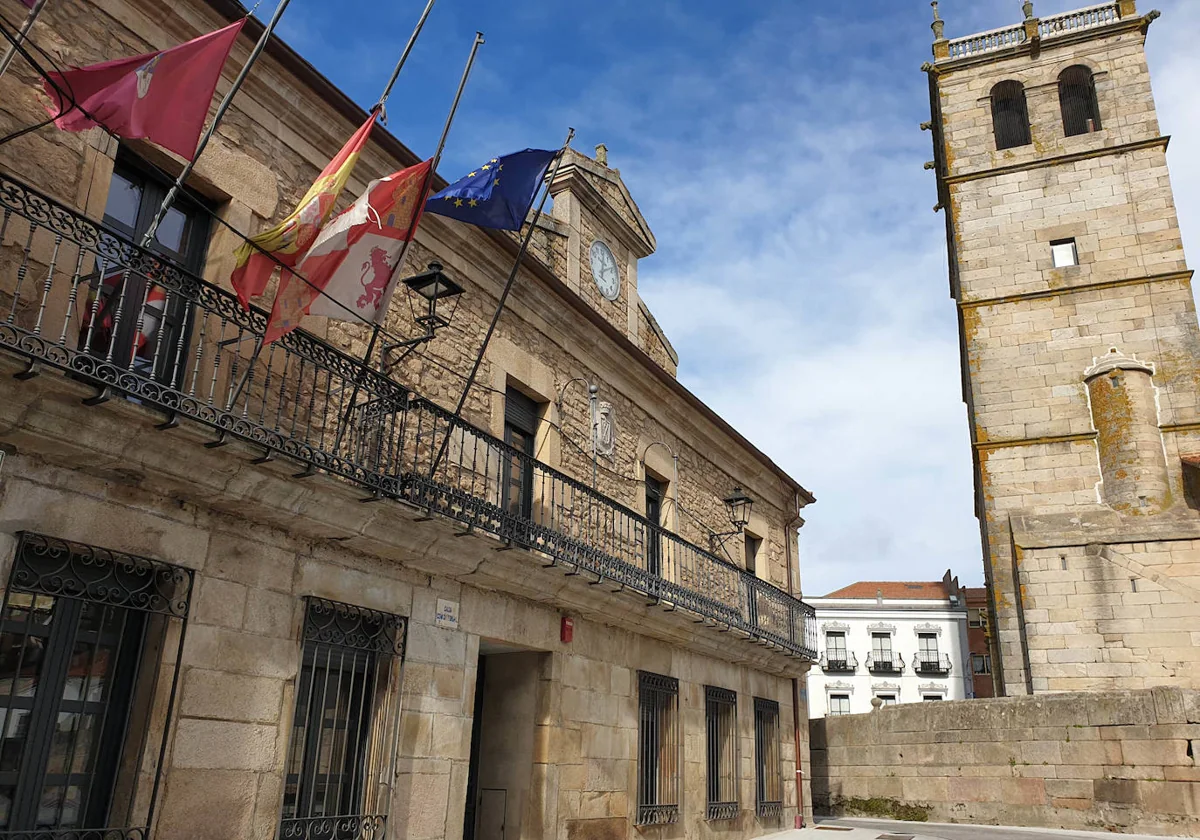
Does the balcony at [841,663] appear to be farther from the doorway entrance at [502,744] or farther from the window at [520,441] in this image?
the doorway entrance at [502,744]

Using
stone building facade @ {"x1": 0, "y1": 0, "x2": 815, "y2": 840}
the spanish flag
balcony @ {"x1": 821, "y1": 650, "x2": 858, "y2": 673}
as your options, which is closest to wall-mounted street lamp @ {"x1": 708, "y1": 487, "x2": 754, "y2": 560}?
stone building facade @ {"x1": 0, "y1": 0, "x2": 815, "y2": 840}

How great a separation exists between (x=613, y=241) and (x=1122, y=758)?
972 cm

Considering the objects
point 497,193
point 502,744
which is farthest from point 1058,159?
point 502,744

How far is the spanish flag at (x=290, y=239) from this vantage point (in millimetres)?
5258

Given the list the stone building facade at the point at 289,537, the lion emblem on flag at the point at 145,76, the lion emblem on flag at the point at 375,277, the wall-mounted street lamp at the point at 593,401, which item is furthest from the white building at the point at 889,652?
the lion emblem on flag at the point at 145,76

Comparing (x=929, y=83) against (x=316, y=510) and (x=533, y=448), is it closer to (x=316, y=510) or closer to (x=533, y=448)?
(x=533, y=448)

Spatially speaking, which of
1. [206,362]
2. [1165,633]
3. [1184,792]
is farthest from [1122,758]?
[206,362]

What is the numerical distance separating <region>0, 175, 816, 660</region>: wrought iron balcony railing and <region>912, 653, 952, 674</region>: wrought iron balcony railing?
99.1ft

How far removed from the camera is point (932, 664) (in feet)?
117

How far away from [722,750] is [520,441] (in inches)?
184

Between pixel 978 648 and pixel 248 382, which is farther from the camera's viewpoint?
pixel 978 648

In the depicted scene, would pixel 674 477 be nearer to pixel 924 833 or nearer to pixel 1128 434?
pixel 924 833

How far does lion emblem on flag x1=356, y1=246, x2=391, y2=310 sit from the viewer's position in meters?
5.66

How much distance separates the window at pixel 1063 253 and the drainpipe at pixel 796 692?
792cm
